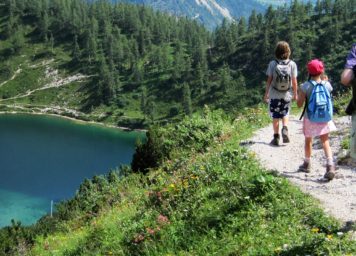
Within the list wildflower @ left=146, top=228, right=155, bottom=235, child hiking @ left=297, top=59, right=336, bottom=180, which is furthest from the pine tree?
wildflower @ left=146, top=228, right=155, bottom=235

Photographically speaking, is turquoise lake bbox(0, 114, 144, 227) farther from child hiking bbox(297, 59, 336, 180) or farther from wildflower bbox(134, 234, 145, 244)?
child hiking bbox(297, 59, 336, 180)

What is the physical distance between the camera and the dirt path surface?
9.48 metres

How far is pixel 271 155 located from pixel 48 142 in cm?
13467

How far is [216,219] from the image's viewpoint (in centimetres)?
942

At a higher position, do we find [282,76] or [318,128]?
[282,76]

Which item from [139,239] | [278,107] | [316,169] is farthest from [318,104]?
[139,239]

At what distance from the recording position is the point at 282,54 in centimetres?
1309

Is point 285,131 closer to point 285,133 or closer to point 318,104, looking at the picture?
point 285,133

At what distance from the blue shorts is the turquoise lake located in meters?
65.4

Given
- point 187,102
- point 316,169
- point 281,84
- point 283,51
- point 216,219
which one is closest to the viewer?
point 216,219

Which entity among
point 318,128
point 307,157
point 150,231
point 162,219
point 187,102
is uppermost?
point 318,128

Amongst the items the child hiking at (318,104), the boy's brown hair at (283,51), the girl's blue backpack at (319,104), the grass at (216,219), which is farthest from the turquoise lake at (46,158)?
the girl's blue backpack at (319,104)

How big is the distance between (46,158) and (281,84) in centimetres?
11693

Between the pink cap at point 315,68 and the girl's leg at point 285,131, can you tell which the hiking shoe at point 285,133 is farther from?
the pink cap at point 315,68
